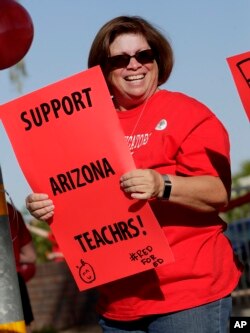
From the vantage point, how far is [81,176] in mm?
4367

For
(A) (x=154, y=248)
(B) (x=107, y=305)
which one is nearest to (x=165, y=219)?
(A) (x=154, y=248)

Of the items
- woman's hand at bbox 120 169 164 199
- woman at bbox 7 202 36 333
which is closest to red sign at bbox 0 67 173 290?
woman's hand at bbox 120 169 164 199

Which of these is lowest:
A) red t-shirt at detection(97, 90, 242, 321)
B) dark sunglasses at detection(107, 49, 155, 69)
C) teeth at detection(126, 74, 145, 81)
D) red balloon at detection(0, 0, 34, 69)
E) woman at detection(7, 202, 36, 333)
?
woman at detection(7, 202, 36, 333)

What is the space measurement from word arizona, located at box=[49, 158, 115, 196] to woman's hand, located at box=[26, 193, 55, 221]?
46 mm

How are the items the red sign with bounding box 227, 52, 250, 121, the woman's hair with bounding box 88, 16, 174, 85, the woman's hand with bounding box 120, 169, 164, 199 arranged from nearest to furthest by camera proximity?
the woman's hand with bounding box 120, 169, 164, 199 < the red sign with bounding box 227, 52, 250, 121 < the woman's hair with bounding box 88, 16, 174, 85

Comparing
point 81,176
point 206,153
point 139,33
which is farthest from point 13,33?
point 206,153

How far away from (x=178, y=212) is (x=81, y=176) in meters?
0.39

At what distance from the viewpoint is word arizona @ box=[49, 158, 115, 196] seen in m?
4.32

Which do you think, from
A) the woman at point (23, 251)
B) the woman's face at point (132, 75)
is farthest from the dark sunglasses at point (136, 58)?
the woman at point (23, 251)

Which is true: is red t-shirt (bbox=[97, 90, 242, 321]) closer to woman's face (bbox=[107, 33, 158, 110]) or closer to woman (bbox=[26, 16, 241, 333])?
woman (bbox=[26, 16, 241, 333])

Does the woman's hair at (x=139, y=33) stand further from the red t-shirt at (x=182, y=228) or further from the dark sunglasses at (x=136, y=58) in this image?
the red t-shirt at (x=182, y=228)

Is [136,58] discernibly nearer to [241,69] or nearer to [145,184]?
[241,69]

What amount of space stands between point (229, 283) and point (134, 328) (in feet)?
1.29

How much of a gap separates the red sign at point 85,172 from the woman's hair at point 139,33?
323 millimetres
